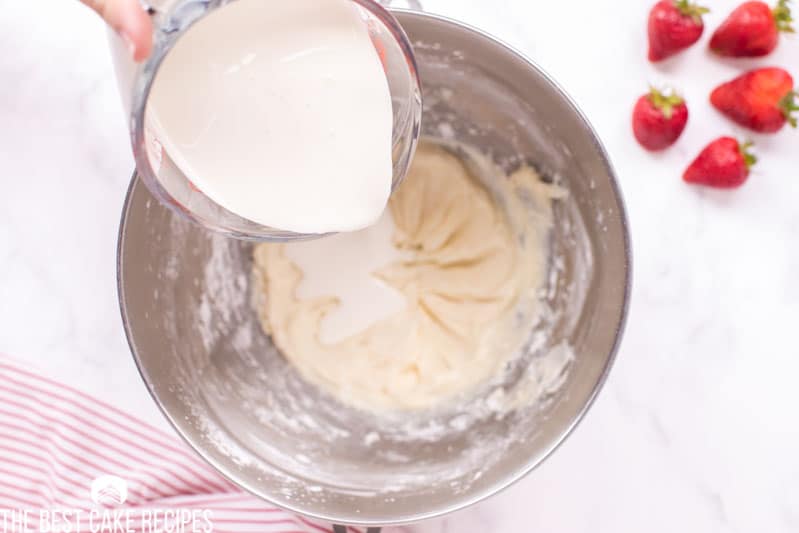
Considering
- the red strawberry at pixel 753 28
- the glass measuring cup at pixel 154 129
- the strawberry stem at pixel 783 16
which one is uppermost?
the strawberry stem at pixel 783 16

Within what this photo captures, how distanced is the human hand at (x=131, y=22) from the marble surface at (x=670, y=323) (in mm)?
681

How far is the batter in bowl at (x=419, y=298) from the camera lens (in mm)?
1577

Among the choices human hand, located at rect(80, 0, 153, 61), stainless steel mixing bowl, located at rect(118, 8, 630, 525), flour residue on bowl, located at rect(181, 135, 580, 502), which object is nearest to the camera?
human hand, located at rect(80, 0, 153, 61)

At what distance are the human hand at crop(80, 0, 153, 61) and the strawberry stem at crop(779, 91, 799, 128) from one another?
3.65ft

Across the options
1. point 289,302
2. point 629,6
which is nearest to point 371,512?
point 289,302

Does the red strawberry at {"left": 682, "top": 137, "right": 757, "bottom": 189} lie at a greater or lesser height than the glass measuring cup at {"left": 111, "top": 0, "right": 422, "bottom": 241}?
greater

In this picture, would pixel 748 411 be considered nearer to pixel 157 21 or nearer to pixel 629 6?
pixel 629 6

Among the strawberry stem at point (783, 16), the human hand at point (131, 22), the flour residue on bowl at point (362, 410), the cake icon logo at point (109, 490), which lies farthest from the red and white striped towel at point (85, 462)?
the strawberry stem at point (783, 16)

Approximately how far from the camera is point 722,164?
1467 millimetres

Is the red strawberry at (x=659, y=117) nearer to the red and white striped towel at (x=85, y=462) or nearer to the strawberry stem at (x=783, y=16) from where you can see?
the strawberry stem at (x=783, y=16)

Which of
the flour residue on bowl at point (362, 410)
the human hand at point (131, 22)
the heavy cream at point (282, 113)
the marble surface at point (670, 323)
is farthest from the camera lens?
the marble surface at point (670, 323)

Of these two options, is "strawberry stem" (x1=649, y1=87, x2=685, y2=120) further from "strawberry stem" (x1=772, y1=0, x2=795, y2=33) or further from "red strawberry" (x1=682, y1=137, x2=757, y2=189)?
"strawberry stem" (x1=772, y1=0, x2=795, y2=33)

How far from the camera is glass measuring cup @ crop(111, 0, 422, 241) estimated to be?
90 cm

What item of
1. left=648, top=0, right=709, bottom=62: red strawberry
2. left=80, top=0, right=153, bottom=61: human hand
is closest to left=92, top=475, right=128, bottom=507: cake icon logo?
left=80, top=0, right=153, bottom=61: human hand
